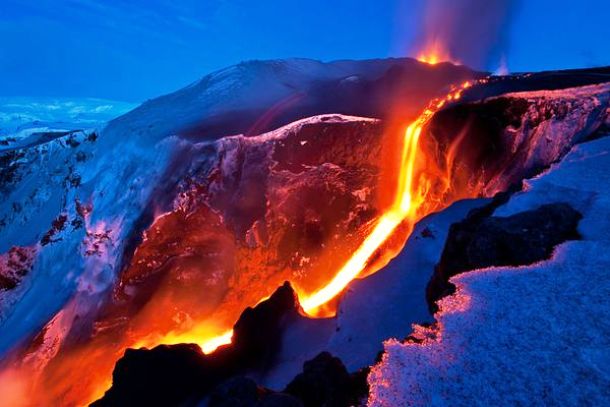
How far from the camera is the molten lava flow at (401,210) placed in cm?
882

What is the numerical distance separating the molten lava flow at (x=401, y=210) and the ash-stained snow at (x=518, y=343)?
553 centimetres

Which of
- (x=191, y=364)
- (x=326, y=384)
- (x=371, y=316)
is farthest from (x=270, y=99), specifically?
(x=326, y=384)

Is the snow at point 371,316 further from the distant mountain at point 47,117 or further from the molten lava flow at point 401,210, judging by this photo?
the distant mountain at point 47,117

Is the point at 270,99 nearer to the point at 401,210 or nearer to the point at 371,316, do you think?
the point at 401,210

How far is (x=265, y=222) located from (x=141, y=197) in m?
2.71

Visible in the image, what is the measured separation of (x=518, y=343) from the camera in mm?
2496

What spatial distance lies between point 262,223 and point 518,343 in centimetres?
631

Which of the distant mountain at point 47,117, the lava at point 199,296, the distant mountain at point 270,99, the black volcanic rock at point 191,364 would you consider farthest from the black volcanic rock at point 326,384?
the distant mountain at point 47,117

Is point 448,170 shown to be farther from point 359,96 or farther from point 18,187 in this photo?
point 18,187

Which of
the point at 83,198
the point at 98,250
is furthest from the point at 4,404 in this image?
the point at 83,198

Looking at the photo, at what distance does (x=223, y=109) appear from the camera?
9.42 meters

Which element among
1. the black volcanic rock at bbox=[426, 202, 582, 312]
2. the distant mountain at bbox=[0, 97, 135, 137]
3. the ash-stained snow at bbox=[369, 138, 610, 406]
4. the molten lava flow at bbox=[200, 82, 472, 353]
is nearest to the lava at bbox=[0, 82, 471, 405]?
the molten lava flow at bbox=[200, 82, 472, 353]

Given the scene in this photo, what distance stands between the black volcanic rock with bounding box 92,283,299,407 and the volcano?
0.03 m

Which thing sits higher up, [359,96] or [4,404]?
[359,96]
